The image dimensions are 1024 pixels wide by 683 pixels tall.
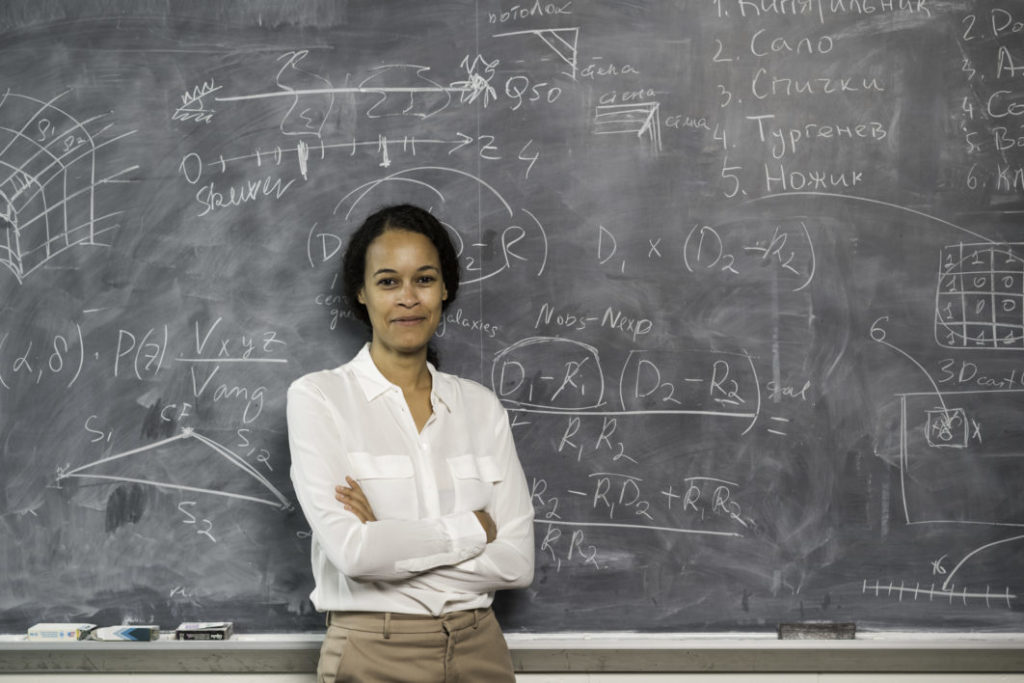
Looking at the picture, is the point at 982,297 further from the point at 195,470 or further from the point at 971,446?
the point at 195,470

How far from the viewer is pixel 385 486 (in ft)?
7.56

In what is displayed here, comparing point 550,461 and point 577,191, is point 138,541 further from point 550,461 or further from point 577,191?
point 577,191

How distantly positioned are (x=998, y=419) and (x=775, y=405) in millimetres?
684

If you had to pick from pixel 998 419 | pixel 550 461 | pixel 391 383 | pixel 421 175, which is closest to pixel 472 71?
pixel 421 175

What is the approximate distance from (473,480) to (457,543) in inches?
7.7

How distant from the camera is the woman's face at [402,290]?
240 cm

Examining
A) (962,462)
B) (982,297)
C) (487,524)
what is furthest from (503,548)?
(982,297)

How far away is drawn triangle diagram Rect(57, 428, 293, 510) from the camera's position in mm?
2891

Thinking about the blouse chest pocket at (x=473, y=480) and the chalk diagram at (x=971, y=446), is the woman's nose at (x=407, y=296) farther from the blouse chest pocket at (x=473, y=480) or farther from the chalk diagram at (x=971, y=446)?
the chalk diagram at (x=971, y=446)

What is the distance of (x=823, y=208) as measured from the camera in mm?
2846

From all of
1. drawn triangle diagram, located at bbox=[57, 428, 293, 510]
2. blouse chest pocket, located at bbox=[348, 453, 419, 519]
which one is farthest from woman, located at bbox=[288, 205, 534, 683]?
drawn triangle diagram, located at bbox=[57, 428, 293, 510]

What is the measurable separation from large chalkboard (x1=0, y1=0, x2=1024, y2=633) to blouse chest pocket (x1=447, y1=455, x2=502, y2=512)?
0.46m

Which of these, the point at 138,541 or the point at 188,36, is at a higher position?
the point at 188,36

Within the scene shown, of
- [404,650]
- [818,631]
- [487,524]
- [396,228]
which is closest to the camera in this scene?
[404,650]
